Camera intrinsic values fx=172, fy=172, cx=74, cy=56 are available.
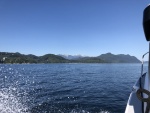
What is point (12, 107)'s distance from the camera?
15523 mm

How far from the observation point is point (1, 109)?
48.1 feet

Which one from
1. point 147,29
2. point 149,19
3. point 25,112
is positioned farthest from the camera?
point 25,112

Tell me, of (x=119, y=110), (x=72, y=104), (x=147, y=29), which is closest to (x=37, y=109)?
(x=72, y=104)

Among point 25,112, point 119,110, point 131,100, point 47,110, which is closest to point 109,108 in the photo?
point 119,110

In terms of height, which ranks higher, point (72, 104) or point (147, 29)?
point (147, 29)

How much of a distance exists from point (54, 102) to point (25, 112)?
12.6 ft

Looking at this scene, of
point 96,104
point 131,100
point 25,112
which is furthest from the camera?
point 96,104

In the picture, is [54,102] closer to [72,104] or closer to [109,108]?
[72,104]

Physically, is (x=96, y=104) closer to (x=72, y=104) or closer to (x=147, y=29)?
(x=72, y=104)

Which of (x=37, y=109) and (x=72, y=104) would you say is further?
(x=72, y=104)

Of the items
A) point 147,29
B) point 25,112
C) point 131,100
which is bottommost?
point 25,112

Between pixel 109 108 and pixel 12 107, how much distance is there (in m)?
8.73

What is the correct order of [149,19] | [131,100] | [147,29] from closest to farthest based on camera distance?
1. [149,19]
2. [147,29]
3. [131,100]

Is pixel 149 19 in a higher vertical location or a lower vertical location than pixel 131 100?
higher
